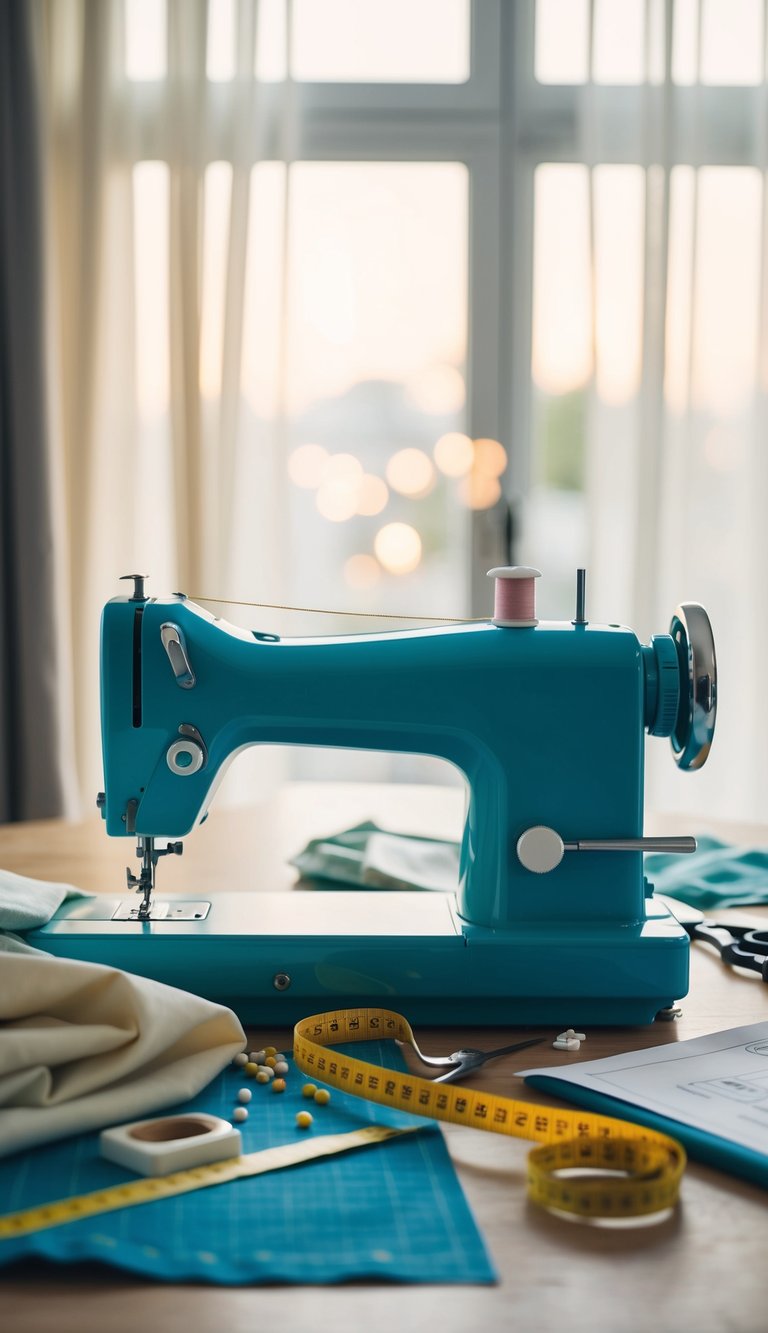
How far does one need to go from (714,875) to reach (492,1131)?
83 cm

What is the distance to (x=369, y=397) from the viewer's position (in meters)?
3.62

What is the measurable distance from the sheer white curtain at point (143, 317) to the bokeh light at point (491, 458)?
2.06 feet

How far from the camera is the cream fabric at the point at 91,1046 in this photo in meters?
0.84

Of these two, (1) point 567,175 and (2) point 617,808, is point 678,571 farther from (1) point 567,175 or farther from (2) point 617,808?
(2) point 617,808

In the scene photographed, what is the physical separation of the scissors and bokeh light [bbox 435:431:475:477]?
2401 mm

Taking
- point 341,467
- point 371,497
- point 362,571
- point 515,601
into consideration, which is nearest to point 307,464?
point 341,467

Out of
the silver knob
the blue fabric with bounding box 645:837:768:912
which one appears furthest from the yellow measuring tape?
the blue fabric with bounding box 645:837:768:912

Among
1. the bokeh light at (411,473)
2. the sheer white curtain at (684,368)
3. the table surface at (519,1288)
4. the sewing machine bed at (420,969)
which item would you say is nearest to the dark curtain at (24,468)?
the bokeh light at (411,473)

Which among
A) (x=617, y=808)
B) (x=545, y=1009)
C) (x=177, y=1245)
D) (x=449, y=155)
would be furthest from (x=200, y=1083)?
(x=449, y=155)

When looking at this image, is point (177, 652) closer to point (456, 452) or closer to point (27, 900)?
point (27, 900)

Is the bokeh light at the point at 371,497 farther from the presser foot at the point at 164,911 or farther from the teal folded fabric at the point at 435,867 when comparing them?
the presser foot at the point at 164,911

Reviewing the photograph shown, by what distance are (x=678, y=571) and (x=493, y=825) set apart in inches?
97.4

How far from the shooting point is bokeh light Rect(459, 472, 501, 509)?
3.66 meters

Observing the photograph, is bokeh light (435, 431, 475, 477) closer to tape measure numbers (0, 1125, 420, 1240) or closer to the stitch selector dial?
the stitch selector dial
